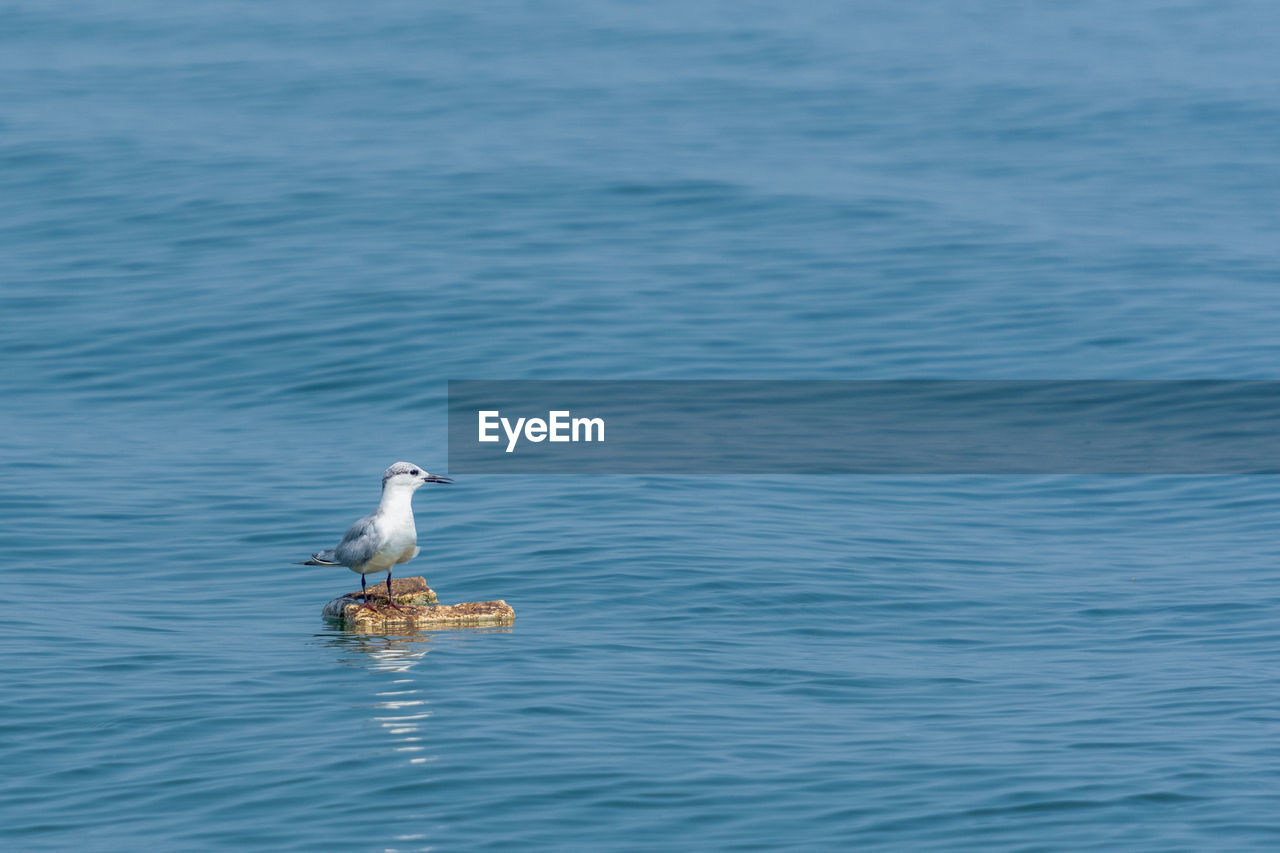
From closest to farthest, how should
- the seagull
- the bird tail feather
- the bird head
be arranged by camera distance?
1. the seagull
2. the bird head
3. the bird tail feather

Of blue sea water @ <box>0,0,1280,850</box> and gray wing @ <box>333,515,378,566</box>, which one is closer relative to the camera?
blue sea water @ <box>0,0,1280,850</box>

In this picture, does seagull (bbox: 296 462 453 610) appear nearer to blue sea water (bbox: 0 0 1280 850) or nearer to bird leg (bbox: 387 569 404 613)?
bird leg (bbox: 387 569 404 613)

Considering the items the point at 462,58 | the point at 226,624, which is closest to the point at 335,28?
the point at 462,58

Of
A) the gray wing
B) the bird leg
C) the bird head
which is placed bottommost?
the bird leg

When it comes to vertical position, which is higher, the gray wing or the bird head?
the bird head

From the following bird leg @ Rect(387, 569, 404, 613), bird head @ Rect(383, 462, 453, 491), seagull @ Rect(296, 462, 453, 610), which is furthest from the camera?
bird leg @ Rect(387, 569, 404, 613)

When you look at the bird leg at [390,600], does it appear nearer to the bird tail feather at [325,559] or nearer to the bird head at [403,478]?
the bird tail feather at [325,559]

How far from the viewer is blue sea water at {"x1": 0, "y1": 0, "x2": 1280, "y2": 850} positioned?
11805 millimetres

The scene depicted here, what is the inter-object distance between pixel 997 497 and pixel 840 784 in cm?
1118

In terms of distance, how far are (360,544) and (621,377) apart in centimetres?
1418

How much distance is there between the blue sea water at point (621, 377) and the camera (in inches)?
465

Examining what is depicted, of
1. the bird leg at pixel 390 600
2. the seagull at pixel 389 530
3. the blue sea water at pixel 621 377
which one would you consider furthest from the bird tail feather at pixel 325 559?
the blue sea water at pixel 621 377

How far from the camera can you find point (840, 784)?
456 inches

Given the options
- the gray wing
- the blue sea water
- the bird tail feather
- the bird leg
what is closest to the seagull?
the gray wing
